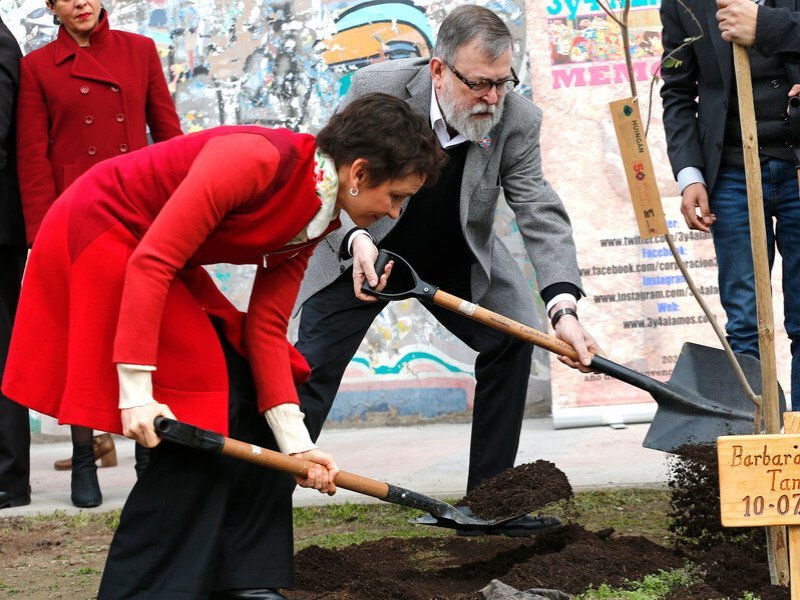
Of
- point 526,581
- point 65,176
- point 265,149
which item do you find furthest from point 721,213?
point 65,176

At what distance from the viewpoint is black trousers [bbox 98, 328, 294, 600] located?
2.98 metres

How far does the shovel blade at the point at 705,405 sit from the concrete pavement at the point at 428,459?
2.96 feet

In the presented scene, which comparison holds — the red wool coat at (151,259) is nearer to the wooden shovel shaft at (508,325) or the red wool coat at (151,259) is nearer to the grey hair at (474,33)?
the wooden shovel shaft at (508,325)

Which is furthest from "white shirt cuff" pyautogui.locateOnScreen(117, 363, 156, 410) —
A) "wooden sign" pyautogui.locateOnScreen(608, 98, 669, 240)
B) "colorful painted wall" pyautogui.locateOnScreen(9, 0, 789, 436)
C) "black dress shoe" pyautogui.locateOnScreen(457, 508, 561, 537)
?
"colorful painted wall" pyautogui.locateOnScreen(9, 0, 789, 436)

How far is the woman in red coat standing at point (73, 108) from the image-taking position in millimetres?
4676

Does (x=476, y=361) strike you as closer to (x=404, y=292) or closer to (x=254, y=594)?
(x=404, y=292)

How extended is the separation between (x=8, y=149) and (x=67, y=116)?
0.32m

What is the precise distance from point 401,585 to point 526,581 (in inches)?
14.2

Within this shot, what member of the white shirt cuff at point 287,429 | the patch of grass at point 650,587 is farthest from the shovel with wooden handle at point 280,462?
the patch of grass at point 650,587

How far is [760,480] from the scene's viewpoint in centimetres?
280

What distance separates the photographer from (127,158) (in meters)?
3.08

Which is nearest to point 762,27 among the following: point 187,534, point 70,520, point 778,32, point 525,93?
point 778,32

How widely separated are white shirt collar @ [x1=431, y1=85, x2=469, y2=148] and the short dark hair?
3.39ft

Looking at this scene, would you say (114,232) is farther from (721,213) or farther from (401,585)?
(721,213)
